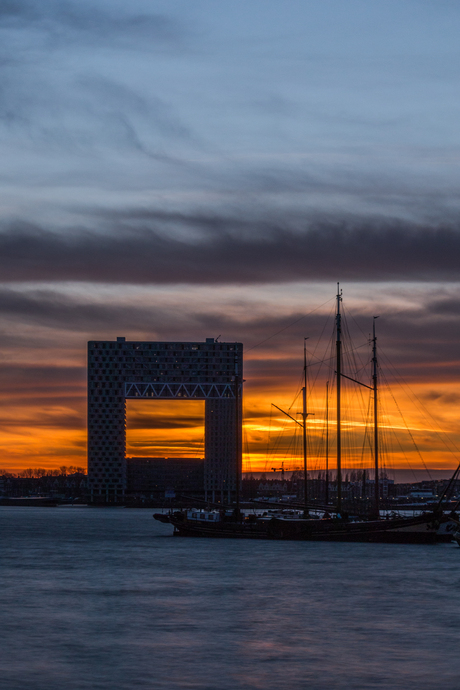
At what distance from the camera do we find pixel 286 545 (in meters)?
92.3

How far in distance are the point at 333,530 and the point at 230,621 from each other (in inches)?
2001

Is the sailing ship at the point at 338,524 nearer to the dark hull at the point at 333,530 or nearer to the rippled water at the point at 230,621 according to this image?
the dark hull at the point at 333,530

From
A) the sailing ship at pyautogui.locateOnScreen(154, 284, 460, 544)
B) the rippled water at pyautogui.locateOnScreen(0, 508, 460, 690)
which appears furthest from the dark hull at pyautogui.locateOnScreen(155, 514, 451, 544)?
the rippled water at pyautogui.locateOnScreen(0, 508, 460, 690)

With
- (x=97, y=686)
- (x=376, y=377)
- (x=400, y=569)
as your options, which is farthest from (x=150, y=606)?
(x=376, y=377)

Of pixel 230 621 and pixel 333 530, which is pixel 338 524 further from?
pixel 230 621

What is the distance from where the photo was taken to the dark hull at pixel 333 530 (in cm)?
9106

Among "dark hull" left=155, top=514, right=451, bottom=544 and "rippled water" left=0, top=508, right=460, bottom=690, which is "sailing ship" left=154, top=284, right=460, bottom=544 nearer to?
"dark hull" left=155, top=514, right=451, bottom=544

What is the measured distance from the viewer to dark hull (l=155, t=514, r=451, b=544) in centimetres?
9106

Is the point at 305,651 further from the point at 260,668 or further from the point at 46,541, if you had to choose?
the point at 46,541

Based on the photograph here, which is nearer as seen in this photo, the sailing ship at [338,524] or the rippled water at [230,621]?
the rippled water at [230,621]

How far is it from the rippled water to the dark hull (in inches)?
425

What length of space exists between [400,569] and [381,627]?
1097 inches

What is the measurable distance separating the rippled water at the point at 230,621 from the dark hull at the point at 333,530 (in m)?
10.8

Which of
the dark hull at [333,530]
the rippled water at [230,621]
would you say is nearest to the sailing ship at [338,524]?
the dark hull at [333,530]
